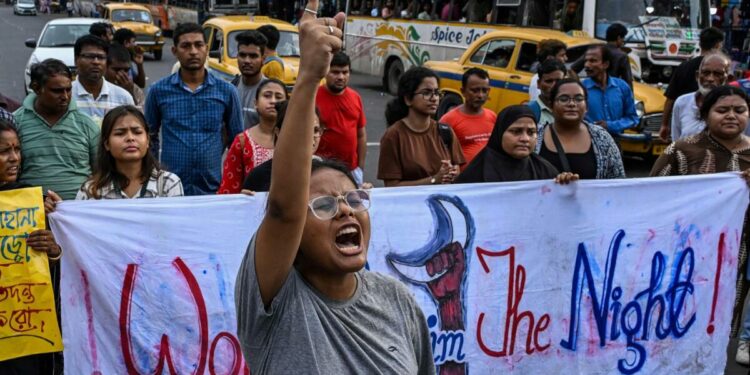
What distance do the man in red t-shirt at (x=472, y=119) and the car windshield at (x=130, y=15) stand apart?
2429 centimetres

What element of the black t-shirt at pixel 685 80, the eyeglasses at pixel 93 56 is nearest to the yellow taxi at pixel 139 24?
the black t-shirt at pixel 685 80

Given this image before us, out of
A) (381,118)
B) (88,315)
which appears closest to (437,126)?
(88,315)

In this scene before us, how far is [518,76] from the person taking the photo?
12789 millimetres

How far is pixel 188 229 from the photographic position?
4.55 metres

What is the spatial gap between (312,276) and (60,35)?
1650cm

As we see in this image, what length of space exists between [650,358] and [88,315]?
2.90m

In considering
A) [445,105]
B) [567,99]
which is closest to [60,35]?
[445,105]

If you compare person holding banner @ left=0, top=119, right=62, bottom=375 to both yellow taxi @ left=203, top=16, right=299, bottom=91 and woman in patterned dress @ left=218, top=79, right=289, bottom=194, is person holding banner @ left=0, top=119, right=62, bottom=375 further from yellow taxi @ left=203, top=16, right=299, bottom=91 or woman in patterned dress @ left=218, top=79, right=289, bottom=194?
yellow taxi @ left=203, top=16, right=299, bottom=91

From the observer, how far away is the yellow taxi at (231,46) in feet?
43.7

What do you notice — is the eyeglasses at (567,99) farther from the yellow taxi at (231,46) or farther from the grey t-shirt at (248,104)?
the yellow taxi at (231,46)

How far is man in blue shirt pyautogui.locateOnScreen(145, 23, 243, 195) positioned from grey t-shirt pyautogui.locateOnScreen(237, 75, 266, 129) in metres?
0.96

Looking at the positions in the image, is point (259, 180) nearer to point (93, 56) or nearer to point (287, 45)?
point (93, 56)

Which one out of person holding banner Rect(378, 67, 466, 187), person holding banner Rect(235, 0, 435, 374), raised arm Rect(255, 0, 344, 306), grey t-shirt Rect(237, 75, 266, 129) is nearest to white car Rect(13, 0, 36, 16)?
grey t-shirt Rect(237, 75, 266, 129)

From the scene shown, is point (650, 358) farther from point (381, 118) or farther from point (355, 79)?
point (355, 79)
